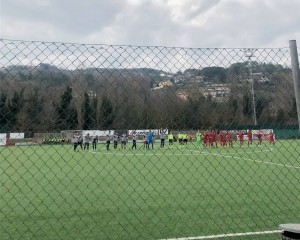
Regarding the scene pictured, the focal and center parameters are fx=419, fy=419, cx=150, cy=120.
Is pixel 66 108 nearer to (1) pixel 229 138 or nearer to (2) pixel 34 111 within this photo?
(2) pixel 34 111

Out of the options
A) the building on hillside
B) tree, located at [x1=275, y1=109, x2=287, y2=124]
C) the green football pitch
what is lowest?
the green football pitch

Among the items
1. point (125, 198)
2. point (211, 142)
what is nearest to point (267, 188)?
point (125, 198)

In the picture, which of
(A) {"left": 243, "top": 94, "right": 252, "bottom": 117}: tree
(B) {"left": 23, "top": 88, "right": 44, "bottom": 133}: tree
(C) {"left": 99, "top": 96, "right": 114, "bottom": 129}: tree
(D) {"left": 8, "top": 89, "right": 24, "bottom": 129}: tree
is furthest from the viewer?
(A) {"left": 243, "top": 94, "right": 252, "bottom": 117}: tree

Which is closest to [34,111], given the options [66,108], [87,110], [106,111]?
[66,108]

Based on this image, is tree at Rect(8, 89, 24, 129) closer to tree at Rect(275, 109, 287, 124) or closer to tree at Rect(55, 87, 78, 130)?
tree at Rect(55, 87, 78, 130)

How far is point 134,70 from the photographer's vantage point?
430cm

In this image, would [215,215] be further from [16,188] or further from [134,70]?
[16,188]

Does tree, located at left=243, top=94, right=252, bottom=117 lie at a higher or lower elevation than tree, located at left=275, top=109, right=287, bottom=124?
higher

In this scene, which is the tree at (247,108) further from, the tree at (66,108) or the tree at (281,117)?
the tree at (66,108)

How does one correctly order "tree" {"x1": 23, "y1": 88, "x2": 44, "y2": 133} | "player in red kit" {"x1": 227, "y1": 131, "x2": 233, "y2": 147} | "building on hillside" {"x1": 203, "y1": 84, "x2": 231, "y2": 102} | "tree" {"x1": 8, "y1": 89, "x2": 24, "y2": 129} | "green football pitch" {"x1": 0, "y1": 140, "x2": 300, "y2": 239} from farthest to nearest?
"player in red kit" {"x1": 227, "y1": 131, "x2": 233, "y2": 147} → "green football pitch" {"x1": 0, "y1": 140, "x2": 300, "y2": 239} → "building on hillside" {"x1": 203, "y1": 84, "x2": 231, "y2": 102} → "tree" {"x1": 8, "y1": 89, "x2": 24, "y2": 129} → "tree" {"x1": 23, "y1": 88, "x2": 44, "y2": 133}

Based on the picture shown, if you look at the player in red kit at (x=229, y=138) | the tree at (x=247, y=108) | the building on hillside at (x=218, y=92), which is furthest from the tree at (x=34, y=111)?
the player in red kit at (x=229, y=138)

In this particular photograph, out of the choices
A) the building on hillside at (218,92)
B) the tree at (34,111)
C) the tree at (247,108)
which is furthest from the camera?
the tree at (247,108)

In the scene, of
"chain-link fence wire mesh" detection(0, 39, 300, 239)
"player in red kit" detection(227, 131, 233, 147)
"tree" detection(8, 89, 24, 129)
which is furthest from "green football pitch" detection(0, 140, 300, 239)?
"player in red kit" detection(227, 131, 233, 147)

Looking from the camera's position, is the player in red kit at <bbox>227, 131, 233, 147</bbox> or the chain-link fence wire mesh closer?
the chain-link fence wire mesh
